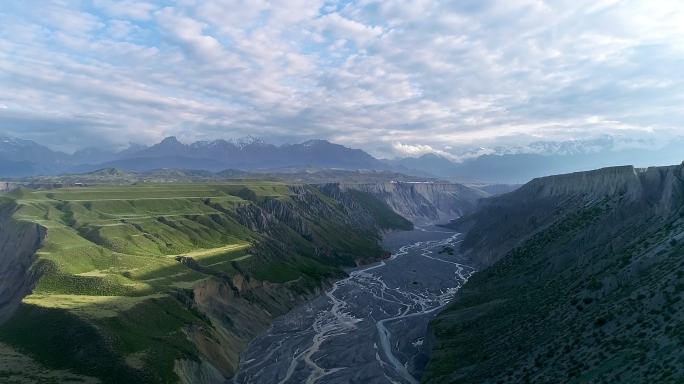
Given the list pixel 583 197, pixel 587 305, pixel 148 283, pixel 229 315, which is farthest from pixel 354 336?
pixel 583 197

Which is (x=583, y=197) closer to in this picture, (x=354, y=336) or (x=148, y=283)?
(x=354, y=336)

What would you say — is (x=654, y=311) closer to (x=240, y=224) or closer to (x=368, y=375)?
(x=368, y=375)

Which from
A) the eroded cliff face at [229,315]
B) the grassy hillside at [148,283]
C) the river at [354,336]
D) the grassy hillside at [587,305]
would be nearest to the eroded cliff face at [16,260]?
the grassy hillside at [148,283]

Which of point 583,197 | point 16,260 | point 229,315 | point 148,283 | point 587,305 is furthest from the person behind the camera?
point 583,197

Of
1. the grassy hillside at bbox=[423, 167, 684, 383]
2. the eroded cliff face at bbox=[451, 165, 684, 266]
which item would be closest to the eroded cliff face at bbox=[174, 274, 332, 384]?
the grassy hillside at bbox=[423, 167, 684, 383]

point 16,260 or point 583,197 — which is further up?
point 583,197

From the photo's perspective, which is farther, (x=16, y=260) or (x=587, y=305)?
(x=16, y=260)
